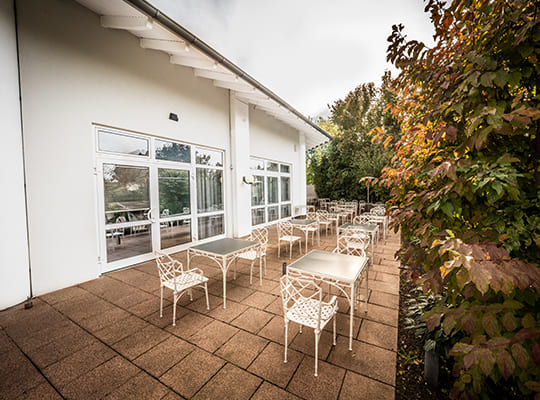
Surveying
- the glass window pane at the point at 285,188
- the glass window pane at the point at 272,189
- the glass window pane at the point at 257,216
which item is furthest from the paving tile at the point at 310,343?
the glass window pane at the point at 285,188

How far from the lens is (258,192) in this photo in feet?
28.2

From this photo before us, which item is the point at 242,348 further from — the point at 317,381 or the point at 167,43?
the point at 167,43

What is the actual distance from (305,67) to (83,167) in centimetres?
893

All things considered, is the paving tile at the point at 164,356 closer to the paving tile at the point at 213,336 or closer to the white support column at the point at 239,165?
the paving tile at the point at 213,336

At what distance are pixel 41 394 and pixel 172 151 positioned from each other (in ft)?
14.8

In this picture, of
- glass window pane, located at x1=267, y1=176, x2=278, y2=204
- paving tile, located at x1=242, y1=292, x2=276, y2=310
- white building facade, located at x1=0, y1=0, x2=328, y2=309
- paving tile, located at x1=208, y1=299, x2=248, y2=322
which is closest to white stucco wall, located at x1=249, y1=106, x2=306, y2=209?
glass window pane, located at x1=267, y1=176, x2=278, y2=204

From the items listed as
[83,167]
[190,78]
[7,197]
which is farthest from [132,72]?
[7,197]

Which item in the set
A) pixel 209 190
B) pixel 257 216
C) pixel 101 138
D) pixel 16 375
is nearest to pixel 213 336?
pixel 16 375

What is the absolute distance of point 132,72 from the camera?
4.48 meters

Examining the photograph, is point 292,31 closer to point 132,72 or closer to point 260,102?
point 260,102

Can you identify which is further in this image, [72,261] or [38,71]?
[72,261]

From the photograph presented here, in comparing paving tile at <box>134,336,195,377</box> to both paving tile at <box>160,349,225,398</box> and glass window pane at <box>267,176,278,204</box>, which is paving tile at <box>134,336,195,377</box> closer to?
paving tile at <box>160,349,225,398</box>

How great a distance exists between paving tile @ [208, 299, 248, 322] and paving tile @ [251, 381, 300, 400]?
1.03 metres

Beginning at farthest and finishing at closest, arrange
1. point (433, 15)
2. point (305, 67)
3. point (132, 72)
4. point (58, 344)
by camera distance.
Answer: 1. point (305, 67)
2. point (132, 72)
3. point (58, 344)
4. point (433, 15)
